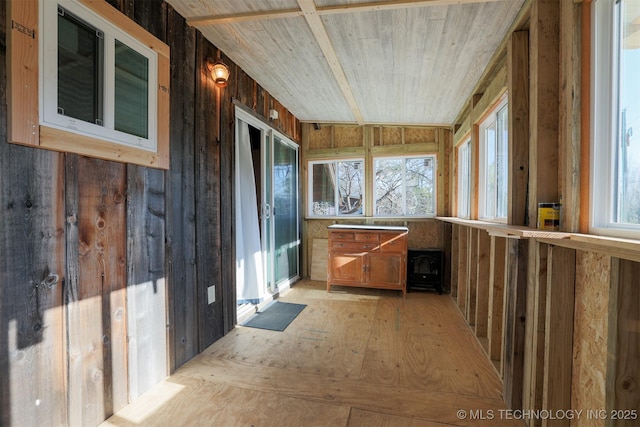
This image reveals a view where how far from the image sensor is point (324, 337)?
2.56 m

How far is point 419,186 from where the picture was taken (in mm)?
4383

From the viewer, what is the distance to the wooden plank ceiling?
1.81 metres

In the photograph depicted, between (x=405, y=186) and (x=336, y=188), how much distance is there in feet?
3.70

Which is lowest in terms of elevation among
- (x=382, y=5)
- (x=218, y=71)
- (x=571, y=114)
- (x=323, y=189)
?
(x=323, y=189)

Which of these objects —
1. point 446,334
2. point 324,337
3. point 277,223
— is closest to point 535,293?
point 446,334

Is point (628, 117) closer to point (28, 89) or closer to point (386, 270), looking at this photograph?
point (28, 89)

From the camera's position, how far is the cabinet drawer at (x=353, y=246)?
3826mm

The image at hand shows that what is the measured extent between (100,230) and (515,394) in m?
2.54

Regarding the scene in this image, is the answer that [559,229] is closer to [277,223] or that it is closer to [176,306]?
[176,306]

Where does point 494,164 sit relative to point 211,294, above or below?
above

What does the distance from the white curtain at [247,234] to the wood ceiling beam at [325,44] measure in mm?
1114

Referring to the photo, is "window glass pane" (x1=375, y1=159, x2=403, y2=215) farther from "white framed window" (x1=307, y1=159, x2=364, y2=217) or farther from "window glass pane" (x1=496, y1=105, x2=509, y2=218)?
"window glass pane" (x1=496, y1=105, x2=509, y2=218)

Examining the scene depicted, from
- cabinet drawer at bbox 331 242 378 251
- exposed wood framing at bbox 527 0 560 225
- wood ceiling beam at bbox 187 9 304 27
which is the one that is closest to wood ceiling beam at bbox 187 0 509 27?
wood ceiling beam at bbox 187 9 304 27

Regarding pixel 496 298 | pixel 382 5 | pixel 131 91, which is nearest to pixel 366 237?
pixel 496 298
